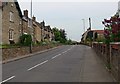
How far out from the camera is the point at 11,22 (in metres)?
47.1

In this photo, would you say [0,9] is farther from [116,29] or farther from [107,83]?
[107,83]

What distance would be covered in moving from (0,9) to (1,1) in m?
2.42

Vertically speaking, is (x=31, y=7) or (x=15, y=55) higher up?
(x=31, y=7)

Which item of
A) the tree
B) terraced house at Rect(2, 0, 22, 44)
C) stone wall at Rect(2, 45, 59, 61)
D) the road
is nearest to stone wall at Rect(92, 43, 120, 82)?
the road

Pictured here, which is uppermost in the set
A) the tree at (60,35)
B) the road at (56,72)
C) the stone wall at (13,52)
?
the tree at (60,35)

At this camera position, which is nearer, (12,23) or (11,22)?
(11,22)

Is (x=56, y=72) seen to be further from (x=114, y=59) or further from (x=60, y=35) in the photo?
(x=60, y=35)

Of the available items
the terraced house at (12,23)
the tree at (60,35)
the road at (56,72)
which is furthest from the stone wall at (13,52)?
the tree at (60,35)

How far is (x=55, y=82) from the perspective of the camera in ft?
40.8

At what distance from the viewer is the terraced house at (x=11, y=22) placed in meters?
43.8

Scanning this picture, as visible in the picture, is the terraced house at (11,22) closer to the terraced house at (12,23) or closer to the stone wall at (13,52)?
the terraced house at (12,23)

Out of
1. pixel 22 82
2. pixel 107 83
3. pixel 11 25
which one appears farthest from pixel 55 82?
pixel 11 25

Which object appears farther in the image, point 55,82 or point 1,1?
point 1,1

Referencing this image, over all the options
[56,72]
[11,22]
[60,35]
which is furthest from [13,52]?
[60,35]
